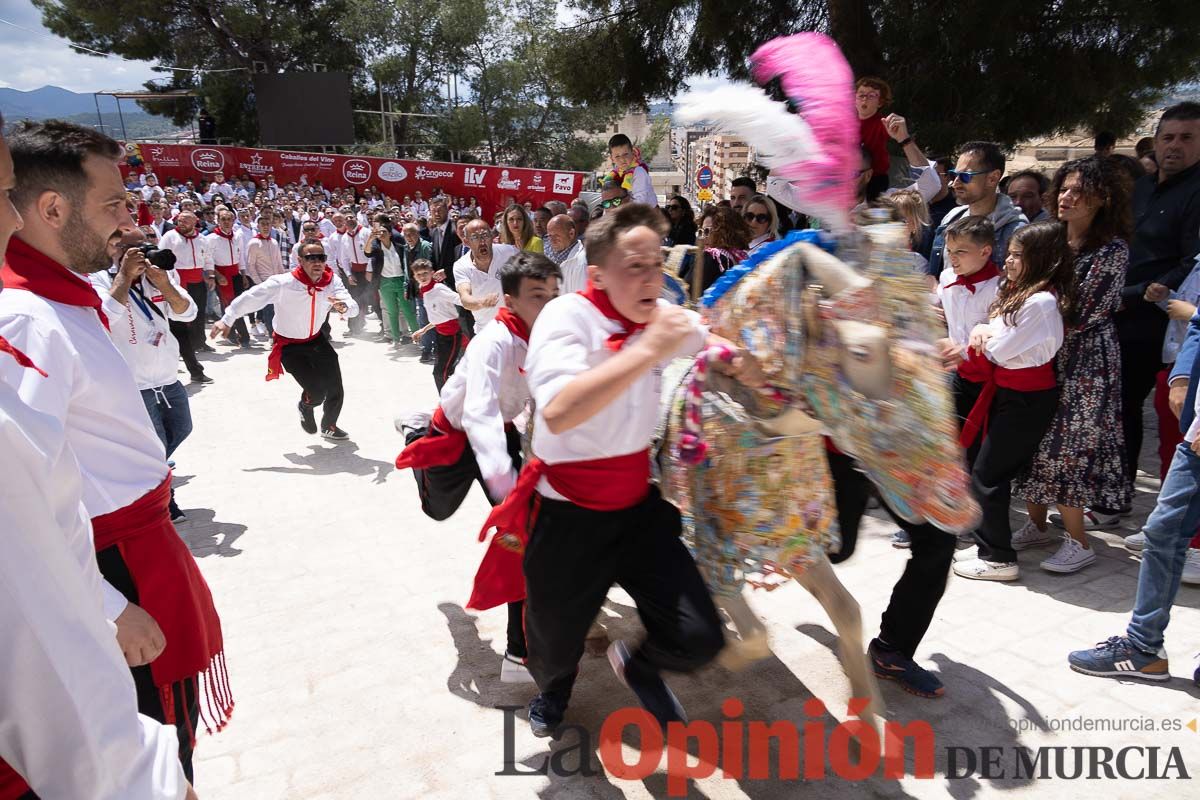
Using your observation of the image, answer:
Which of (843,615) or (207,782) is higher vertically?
(843,615)

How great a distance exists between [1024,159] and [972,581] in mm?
27431

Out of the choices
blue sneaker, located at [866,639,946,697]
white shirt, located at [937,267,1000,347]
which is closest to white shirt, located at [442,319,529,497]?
blue sneaker, located at [866,639,946,697]

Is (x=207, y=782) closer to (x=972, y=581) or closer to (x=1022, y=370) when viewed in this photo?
A: (x=972, y=581)

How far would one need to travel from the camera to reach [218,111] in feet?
109

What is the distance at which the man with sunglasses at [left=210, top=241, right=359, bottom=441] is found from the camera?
645 centimetres

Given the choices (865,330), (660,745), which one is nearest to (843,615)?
(660,745)

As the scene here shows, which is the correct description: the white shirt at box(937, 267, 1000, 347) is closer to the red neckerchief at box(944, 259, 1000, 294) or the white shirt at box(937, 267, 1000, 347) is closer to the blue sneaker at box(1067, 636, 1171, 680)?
the red neckerchief at box(944, 259, 1000, 294)

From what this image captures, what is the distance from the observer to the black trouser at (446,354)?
692 cm

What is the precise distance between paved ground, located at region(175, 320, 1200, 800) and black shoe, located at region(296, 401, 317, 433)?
166cm

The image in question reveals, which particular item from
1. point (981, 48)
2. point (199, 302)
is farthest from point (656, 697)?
point (199, 302)

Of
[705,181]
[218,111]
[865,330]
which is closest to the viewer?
[865,330]

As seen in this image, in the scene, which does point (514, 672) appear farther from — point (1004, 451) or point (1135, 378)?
point (1135, 378)

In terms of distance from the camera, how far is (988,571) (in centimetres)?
393

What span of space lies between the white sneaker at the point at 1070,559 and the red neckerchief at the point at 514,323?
9.79ft
